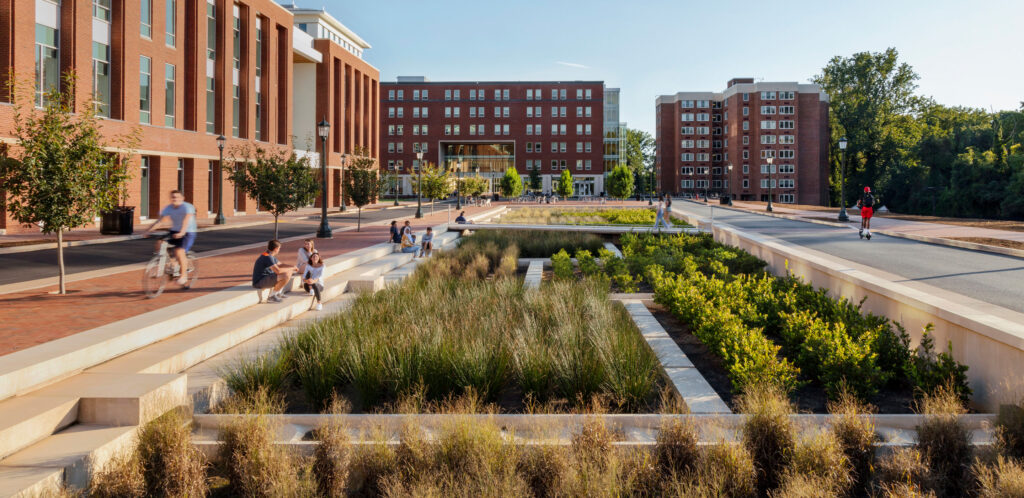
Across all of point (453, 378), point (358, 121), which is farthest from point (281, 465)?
point (358, 121)

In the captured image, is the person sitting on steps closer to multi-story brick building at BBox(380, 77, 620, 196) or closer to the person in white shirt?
the person in white shirt

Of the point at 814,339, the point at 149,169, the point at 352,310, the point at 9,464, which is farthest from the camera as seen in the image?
the point at 149,169

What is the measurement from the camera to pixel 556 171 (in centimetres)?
11481

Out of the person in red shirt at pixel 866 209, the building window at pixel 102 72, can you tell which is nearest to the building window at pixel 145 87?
the building window at pixel 102 72

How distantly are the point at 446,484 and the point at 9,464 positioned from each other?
3.09 m

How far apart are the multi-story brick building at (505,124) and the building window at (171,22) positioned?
250ft

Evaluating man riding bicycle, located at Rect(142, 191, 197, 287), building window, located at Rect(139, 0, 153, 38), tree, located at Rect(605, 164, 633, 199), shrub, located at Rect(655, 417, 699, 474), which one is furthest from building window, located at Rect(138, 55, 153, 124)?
tree, located at Rect(605, 164, 633, 199)

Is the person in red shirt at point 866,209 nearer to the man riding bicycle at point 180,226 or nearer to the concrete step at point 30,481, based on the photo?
the man riding bicycle at point 180,226

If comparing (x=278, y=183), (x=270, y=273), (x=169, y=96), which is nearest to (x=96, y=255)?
(x=278, y=183)

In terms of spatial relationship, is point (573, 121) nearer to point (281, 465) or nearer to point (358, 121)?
A: point (358, 121)

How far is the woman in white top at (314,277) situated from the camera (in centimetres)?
1240

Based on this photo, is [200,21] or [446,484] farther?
[200,21]

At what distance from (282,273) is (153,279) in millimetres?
1996

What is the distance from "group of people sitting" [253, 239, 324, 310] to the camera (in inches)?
461
